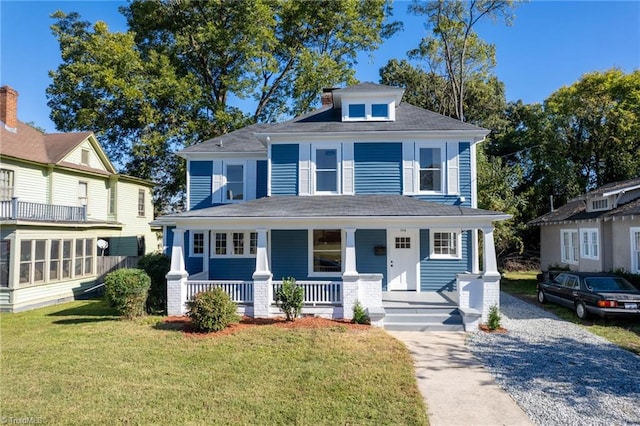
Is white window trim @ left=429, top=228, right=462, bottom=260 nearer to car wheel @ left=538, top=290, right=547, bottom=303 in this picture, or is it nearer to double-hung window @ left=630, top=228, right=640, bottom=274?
car wheel @ left=538, top=290, right=547, bottom=303

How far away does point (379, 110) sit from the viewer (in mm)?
13820

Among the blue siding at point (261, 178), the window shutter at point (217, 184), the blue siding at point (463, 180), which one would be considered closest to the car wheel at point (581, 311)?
the blue siding at point (463, 180)

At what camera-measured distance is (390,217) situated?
10.4 metres

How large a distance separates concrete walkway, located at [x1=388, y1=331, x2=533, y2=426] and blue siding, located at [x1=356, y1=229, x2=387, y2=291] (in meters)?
4.11

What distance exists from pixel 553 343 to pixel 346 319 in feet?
16.9

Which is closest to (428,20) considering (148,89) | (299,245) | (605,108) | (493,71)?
(493,71)

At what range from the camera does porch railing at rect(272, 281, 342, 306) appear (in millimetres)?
10695

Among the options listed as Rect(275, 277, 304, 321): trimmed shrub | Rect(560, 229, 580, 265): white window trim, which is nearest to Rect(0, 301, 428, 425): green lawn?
Rect(275, 277, 304, 321): trimmed shrub

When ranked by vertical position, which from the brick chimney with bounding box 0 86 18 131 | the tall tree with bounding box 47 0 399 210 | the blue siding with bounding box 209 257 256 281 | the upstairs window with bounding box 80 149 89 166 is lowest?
the blue siding with bounding box 209 257 256 281

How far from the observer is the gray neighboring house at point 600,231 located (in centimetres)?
1391

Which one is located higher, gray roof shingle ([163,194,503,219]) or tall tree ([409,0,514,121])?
tall tree ([409,0,514,121])

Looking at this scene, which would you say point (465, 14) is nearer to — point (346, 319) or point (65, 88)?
point (346, 319)

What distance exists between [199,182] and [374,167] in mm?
7248

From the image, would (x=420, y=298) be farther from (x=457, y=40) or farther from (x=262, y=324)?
(x=457, y=40)
